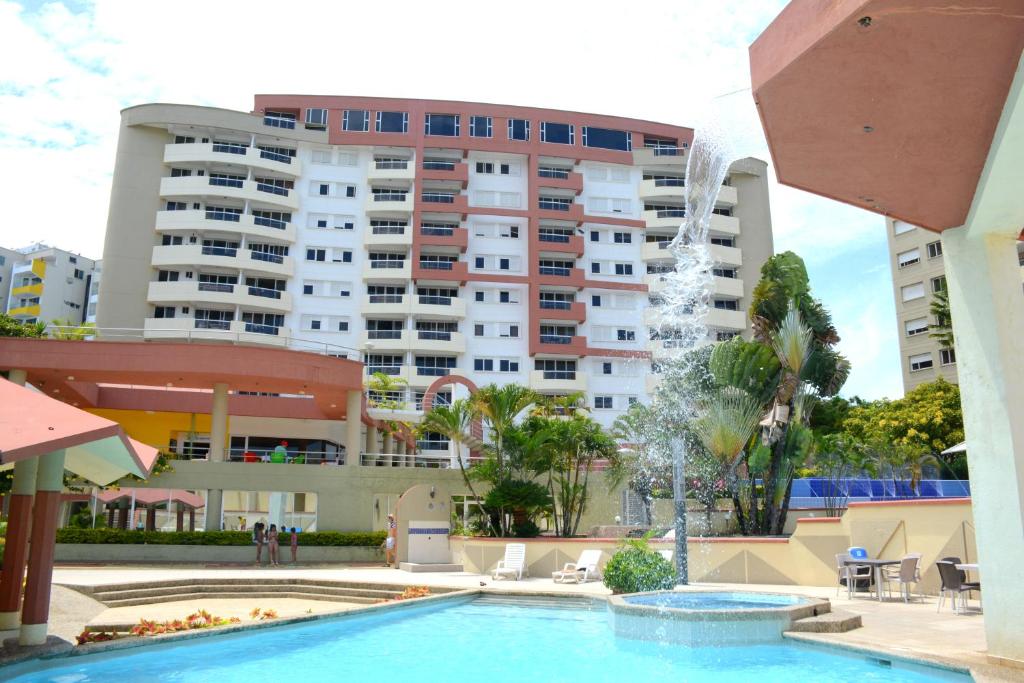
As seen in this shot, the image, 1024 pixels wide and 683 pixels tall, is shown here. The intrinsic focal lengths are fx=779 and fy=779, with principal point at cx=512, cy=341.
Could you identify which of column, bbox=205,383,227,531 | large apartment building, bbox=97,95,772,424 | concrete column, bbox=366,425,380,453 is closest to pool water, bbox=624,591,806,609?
column, bbox=205,383,227,531

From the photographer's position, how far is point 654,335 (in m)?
56.7

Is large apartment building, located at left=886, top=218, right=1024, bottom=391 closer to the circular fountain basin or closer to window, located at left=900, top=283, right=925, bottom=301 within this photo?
window, located at left=900, top=283, right=925, bottom=301

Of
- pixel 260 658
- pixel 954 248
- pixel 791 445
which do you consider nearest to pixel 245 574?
pixel 260 658

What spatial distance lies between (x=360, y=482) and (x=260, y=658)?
17.7 m

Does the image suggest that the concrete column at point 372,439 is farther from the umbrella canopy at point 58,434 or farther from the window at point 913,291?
the window at point 913,291

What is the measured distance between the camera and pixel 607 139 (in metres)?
59.2

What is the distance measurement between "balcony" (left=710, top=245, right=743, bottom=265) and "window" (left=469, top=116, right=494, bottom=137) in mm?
18432

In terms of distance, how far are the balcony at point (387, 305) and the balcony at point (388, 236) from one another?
12.2 ft

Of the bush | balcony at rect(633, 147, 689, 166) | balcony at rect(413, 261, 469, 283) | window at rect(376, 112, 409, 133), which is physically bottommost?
the bush

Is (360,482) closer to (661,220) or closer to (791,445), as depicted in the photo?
(791,445)

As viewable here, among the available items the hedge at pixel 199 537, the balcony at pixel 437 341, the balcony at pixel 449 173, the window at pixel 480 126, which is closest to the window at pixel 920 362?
the balcony at pixel 437 341

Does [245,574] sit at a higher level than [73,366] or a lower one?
lower

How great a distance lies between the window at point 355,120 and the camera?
56.1 meters

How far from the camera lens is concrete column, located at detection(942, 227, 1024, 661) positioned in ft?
26.4
